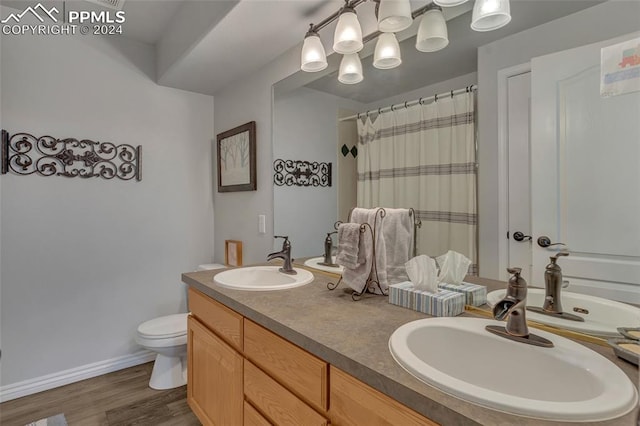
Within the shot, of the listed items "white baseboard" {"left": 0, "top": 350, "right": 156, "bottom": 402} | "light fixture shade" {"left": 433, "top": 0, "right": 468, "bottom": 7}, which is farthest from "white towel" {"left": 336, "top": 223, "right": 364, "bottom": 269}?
"white baseboard" {"left": 0, "top": 350, "right": 156, "bottom": 402}

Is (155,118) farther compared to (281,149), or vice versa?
(155,118)

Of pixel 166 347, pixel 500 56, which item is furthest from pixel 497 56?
pixel 166 347

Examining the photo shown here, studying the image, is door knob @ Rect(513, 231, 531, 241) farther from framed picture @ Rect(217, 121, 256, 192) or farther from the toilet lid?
the toilet lid

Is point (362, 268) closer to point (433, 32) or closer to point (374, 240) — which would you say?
point (374, 240)

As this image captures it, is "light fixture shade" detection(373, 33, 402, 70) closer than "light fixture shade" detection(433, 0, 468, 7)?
No

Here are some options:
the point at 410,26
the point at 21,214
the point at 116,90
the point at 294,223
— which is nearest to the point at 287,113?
the point at 294,223

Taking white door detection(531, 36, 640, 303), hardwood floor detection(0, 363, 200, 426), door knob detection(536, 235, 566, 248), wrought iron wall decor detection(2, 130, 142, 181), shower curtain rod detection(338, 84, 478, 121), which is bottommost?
hardwood floor detection(0, 363, 200, 426)

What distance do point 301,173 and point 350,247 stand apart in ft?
2.64

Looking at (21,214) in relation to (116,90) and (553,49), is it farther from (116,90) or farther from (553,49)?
(553,49)

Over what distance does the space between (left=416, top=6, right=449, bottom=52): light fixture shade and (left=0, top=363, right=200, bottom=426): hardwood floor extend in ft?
7.44

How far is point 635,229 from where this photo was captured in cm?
83

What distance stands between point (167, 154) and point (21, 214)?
993 mm

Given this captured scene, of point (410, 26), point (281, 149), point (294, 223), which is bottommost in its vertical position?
point (294, 223)

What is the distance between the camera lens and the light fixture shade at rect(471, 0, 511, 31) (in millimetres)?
1090
